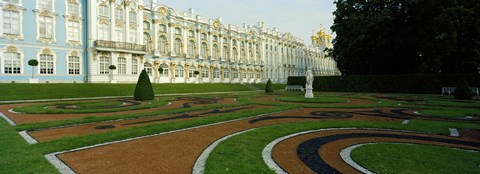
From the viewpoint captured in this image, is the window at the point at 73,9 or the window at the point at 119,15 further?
the window at the point at 119,15

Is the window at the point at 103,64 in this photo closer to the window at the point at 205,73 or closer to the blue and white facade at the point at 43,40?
the blue and white facade at the point at 43,40

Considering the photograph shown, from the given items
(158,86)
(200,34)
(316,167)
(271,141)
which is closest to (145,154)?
(271,141)

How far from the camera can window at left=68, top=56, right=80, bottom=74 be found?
3822cm

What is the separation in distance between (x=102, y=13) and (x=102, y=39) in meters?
3.97

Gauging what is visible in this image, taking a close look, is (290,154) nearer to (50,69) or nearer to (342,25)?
(342,25)

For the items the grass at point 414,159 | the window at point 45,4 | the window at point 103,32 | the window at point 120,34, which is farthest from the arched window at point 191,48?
the grass at point 414,159

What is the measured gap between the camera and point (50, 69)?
120 feet

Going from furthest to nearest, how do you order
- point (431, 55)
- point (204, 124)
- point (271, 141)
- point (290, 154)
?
point (431, 55)
point (204, 124)
point (271, 141)
point (290, 154)

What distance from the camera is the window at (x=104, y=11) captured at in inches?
1596

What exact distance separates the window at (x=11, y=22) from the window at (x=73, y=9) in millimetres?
6076

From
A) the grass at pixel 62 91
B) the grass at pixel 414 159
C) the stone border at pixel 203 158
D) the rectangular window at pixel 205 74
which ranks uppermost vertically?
the rectangular window at pixel 205 74

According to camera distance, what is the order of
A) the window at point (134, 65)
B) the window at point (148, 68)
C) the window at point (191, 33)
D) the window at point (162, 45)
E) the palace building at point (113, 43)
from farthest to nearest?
1. the window at point (191, 33)
2. the window at point (162, 45)
3. the window at point (148, 68)
4. the window at point (134, 65)
5. the palace building at point (113, 43)

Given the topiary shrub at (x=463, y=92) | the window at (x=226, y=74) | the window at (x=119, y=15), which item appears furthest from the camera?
the window at (x=226, y=74)

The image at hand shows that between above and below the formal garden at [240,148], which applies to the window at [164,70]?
above
